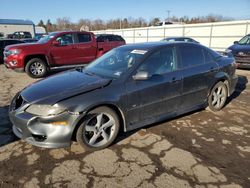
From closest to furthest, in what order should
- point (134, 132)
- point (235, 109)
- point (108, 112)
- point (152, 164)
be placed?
1. point (152, 164)
2. point (108, 112)
3. point (134, 132)
4. point (235, 109)

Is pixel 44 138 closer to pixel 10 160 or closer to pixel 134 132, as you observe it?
pixel 10 160

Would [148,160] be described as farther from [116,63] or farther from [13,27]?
[13,27]

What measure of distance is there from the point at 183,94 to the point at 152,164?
167 centimetres

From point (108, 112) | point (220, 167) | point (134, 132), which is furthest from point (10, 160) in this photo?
point (220, 167)

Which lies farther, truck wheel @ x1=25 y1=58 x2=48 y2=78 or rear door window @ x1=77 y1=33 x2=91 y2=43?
rear door window @ x1=77 y1=33 x2=91 y2=43

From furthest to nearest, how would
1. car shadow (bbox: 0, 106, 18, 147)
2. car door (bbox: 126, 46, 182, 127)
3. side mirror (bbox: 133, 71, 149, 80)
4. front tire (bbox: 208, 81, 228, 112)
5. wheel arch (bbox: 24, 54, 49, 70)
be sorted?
1. wheel arch (bbox: 24, 54, 49, 70)
2. front tire (bbox: 208, 81, 228, 112)
3. car shadow (bbox: 0, 106, 18, 147)
4. car door (bbox: 126, 46, 182, 127)
5. side mirror (bbox: 133, 71, 149, 80)

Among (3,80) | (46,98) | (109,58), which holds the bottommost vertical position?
(3,80)

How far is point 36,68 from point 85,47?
7.30 feet

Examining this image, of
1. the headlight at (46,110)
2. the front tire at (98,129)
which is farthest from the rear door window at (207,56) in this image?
the headlight at (46,110)

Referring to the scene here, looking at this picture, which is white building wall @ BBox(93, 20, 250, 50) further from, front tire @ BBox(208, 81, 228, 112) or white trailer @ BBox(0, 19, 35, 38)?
white trailer @ BBox(0, 19, 35, 38)

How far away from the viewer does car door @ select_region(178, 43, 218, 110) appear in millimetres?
4332

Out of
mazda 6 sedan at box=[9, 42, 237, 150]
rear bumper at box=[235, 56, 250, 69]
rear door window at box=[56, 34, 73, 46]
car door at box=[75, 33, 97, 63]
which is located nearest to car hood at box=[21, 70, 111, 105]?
mazda 6 sedan at box=[9, 42, 237, 150]

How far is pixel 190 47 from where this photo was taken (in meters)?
4.55

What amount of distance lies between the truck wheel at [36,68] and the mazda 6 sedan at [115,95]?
5.28 metres
